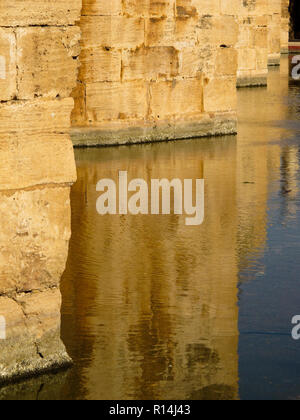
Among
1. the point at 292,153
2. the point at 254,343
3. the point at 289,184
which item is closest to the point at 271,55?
the point at 292,153

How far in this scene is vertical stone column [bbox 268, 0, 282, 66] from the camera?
29.6 m

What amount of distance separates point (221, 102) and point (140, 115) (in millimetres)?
1534

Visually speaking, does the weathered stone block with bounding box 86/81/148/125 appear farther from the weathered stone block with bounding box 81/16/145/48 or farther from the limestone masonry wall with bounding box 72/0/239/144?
the weathered stone block with bounding box 81/16/145/48

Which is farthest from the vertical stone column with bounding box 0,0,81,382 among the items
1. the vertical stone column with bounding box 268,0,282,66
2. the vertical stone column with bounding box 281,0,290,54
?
the vertical stone column with bounding box 281,0,290,54

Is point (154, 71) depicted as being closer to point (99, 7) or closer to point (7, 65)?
point (99, 7)

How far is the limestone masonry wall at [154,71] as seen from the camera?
12883 millimetres

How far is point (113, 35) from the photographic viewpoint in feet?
42.3

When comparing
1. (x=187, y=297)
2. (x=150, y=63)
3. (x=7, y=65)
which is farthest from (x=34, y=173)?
(x=150, y=63)

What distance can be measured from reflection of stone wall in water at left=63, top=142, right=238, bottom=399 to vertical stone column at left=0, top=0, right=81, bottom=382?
0.38m

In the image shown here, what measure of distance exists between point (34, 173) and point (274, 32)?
25.7 metres

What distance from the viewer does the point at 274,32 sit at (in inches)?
1170

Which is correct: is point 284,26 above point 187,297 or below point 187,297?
above

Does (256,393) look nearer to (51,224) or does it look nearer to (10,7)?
(51,224)

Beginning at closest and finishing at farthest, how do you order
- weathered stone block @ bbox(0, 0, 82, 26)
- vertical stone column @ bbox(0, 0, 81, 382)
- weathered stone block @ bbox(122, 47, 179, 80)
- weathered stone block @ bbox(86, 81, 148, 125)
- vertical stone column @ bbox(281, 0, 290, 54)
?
1. weathered stone block @ bbox(0, 0, 82, 26)
2. vertical stone column @ bbox(0, 0, 81, 382)
3. weathered stone block @ bbox(86, 81, 148, 125)
4. weathered stone block @ bbox(122, 47, 179, 80)
5. vertical stone column @ bbox(281, 0, 290, 54)
